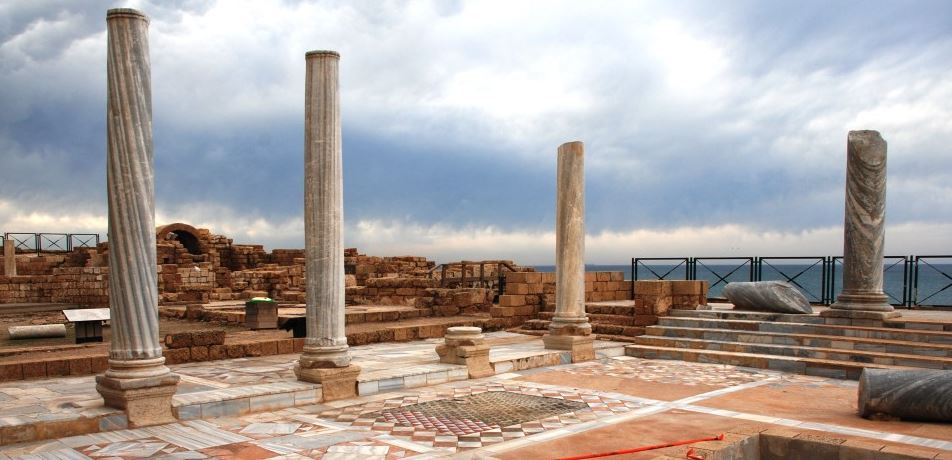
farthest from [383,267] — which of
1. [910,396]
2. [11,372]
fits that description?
[910,396]

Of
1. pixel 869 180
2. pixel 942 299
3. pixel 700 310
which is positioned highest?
pixel 869 180

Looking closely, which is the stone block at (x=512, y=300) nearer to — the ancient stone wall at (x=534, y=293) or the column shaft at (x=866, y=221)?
the ancient stone wall at (x=534, y=293)

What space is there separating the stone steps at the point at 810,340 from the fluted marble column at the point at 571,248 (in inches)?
84.2

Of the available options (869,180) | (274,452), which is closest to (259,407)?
(274,452)

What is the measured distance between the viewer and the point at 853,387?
32.8 ft

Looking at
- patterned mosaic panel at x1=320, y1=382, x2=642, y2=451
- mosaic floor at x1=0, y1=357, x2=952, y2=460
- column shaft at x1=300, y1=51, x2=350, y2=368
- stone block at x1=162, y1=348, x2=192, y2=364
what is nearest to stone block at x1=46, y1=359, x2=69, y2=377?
stone block at x1=162, y1=348, x2=192, y2=364

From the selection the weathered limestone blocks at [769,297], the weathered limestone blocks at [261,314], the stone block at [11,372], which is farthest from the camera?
the weathered limestone blocks at [261,314]

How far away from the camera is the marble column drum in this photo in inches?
491

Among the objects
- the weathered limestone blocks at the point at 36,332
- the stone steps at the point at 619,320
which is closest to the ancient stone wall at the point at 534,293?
the stone steps at the point at 619,320

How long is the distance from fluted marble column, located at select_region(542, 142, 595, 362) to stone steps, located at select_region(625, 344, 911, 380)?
51.5 inches

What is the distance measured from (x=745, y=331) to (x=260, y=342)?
893cm

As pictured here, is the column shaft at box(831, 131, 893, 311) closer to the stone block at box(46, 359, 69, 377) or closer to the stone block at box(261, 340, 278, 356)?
the stone block at box(261, 340, 278, 356)

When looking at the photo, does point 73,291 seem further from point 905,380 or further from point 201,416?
point 905,380

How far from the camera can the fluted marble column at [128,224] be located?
23.4 feet
